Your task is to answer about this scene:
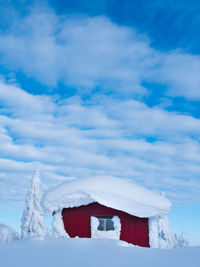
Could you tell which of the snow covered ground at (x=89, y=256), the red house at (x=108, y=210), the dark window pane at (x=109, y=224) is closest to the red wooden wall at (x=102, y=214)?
the red house at (x=108, y=210)

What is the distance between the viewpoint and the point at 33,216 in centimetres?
2309

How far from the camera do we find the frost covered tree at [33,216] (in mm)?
22969

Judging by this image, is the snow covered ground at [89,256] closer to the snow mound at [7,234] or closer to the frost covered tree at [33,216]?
the frost covered tree at [33,216]

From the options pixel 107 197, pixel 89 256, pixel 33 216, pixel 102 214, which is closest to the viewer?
pixel 89 256

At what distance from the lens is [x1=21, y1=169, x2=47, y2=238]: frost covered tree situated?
75.4ft

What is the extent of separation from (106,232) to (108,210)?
3.66 ft

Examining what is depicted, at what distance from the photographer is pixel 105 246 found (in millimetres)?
6531

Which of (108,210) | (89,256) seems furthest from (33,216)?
(89,256)

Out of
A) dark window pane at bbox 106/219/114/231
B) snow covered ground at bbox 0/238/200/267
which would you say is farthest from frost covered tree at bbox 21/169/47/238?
snow covered ground at bbox 0/238/200/267

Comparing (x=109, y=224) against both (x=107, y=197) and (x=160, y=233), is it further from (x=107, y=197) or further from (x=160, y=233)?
(x=160, y=233)

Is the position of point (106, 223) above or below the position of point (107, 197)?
below

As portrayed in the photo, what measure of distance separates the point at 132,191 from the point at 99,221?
7.84 feet

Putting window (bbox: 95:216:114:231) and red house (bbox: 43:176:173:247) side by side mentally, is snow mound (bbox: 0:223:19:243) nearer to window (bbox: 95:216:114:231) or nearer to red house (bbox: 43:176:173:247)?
red house (bbox: 43:176:173:247)

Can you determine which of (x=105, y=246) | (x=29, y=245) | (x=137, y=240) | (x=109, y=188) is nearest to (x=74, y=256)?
(x=105, y=246)
